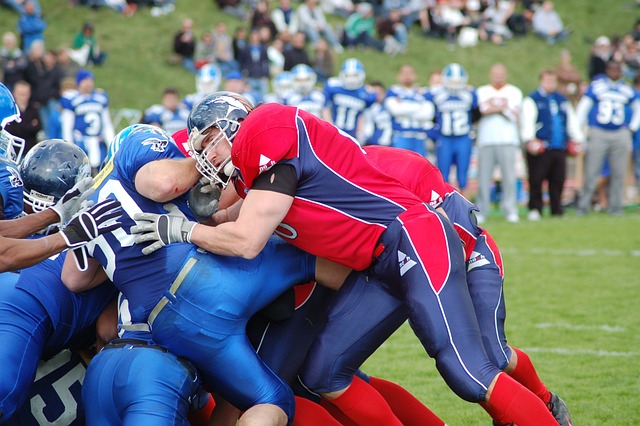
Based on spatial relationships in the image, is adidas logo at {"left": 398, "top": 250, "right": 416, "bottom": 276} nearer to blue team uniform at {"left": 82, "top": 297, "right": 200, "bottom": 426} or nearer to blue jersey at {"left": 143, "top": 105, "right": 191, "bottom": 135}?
blue team uniform at {"left": 82, "top": 297, "right": 200, "bottom": 426}

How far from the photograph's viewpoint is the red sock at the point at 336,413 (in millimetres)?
4215

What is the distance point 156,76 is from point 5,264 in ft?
51.2

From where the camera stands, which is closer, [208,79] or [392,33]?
[208,79]

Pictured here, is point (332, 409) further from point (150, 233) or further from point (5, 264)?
point (5, 264)

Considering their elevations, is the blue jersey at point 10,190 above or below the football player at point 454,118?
above

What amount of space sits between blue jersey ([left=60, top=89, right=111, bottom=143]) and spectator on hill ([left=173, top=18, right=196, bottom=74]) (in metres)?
6.00

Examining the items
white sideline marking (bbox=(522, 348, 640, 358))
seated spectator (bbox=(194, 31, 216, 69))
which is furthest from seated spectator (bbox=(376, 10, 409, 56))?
white sideline marking (bbox=(522, 348, 640, 358))

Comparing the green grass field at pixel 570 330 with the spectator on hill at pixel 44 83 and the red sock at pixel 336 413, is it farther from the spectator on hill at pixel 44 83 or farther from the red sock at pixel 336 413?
the spectator on hill at pixel 44 83

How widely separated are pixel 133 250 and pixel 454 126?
959cm

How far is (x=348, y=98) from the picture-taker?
13.7 m

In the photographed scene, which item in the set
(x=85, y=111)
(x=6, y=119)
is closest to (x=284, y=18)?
(x=85, y=111)

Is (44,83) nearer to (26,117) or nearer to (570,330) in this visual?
(26,117)

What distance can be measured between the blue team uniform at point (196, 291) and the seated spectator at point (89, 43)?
48.3ft

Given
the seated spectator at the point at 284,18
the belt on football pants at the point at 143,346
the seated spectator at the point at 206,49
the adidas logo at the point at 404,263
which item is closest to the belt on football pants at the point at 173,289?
the belt on football pants at the point at 143,346
